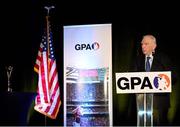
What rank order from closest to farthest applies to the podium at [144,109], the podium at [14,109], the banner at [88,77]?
1. the podium at [14,109]
2. the podium at [144,109]
3. the banner at [88,77]

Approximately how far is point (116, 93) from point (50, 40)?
57.7 inches

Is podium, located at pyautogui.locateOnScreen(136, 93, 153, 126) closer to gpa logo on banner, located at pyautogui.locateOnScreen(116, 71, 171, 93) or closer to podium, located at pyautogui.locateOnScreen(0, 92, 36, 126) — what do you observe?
gpa logo on banner, located at pyautogui.locateOnScreen(116, 71, 171, 93)

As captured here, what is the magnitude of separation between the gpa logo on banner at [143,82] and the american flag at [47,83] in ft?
3.53

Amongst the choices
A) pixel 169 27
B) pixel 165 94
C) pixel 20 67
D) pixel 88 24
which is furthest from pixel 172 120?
pixel 20 67

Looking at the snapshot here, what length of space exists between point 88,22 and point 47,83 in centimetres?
126

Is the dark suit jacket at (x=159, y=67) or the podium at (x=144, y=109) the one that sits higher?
the dark suit jacket at (x=159, y=67)

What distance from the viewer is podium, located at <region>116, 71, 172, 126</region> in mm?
5699

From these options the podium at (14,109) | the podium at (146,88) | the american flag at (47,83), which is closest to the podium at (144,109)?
the podium at (146,88)

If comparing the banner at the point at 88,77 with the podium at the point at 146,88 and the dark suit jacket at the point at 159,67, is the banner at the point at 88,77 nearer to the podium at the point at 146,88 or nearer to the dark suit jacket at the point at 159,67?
the podium at the point at 146,88

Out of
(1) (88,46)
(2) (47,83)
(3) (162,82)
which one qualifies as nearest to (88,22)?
(1) (88,46)

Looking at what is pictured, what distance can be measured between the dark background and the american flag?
15 cm

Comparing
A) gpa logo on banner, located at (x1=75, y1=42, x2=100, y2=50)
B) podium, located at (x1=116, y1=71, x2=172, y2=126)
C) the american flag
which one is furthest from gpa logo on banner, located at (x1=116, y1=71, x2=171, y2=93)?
the american flag

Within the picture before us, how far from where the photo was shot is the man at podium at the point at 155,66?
570 cm

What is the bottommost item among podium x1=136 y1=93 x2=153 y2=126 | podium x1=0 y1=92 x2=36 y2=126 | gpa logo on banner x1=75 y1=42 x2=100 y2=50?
podium x1=136 y1=93 x2=153 y2=126
